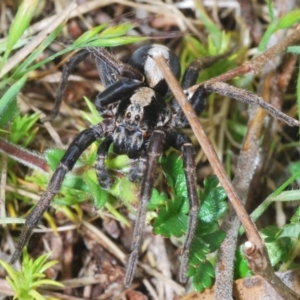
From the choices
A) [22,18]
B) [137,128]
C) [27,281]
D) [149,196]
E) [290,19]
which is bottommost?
[27,281]

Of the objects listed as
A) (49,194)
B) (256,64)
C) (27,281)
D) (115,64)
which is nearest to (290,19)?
(256,64)

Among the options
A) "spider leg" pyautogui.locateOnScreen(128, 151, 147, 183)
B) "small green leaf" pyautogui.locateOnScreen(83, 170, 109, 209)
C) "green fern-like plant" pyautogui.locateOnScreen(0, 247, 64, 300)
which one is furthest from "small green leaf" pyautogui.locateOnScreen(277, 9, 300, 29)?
"green fern-like plant" pyautogui.locateOnScreen(0, 247, 64, 300)

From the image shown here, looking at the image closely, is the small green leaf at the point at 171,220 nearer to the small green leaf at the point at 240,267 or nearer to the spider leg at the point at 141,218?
the spider leg at the point at 141,218

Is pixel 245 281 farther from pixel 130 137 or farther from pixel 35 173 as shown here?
pixel 35 173

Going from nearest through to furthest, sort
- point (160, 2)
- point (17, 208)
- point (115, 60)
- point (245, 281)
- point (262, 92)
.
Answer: point (245, 281), point (115, 60), point (17, 208), point (262, 92), point (160, 2)

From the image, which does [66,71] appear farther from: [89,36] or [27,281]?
[27,281]

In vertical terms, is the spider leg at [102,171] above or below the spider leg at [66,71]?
below

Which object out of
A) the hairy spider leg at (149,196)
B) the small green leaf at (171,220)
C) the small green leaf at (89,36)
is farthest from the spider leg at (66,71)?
the small green leaf at (171,220)

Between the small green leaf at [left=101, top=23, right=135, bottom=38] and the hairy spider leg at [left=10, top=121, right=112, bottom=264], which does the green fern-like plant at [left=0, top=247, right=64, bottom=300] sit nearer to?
the hairy spider leg at [left=10, top=121, right=112, bottom=264]

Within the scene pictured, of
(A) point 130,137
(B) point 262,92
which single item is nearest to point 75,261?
(A) point 130,137
